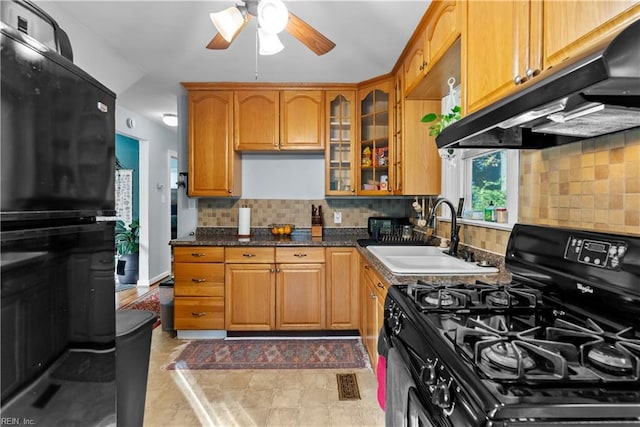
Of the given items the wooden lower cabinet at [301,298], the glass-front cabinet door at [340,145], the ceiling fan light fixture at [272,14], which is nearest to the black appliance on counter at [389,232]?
the glass-front cabinet door at [340,145]

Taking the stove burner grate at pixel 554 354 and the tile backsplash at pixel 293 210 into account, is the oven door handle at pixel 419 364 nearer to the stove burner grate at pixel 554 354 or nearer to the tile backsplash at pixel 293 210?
the stove burner grate at pixel 554 354

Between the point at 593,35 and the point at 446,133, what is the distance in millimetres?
547

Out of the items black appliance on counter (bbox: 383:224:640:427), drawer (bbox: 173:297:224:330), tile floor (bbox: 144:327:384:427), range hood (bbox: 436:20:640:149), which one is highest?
range hood (bbox: 436:20:640:149)

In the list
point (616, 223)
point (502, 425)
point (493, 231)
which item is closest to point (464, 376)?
point (502, 425)

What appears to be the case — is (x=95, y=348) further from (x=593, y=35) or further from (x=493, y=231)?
(x=493, y=231)

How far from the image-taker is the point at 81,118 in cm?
90

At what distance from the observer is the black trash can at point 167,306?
3.28m

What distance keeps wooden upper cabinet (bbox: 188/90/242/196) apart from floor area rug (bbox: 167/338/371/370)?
1.39 meters

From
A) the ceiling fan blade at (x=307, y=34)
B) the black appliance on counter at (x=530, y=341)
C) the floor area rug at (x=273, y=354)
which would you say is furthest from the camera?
the floor area rug at (x=273, y=354)

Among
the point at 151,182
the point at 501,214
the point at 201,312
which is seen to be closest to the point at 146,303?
the point at 201,312

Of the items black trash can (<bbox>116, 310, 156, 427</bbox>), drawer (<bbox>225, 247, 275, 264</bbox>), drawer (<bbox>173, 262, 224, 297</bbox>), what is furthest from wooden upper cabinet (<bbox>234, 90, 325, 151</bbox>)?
black trash can (<bbox>116, 310, 156, 427</bbox>)

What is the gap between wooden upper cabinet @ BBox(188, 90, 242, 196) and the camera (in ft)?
11.1

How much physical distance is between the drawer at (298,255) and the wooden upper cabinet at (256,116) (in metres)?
1.09

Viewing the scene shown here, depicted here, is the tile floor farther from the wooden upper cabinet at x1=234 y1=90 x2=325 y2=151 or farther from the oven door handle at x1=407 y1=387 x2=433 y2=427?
the wooden upper cabinet at x1=234 y1=90 x2=325 y2=151
